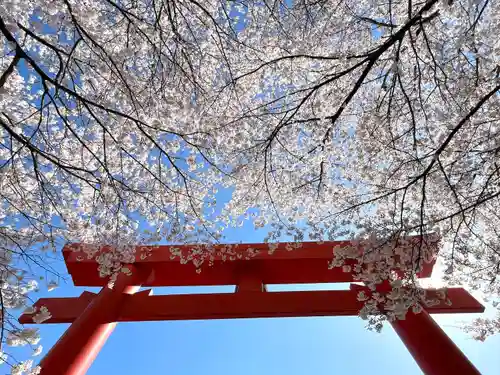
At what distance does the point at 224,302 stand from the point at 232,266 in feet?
2.39

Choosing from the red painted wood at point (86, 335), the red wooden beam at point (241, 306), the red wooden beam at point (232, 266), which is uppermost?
the red wooden beam at point (232, 266)

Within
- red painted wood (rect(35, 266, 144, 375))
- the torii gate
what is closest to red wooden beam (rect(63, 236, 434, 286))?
the torii gate

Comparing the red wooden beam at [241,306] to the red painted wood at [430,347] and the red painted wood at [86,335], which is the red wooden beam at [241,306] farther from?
the red painted wood at [430,347]

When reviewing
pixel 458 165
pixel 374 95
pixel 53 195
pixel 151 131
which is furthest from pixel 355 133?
pixel 53 195

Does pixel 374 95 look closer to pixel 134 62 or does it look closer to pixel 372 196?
pixel 372 196

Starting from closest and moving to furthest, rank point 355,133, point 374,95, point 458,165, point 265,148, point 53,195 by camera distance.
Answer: point 53,195
point 458,165
point 265,148
point 355,133
point 374,95

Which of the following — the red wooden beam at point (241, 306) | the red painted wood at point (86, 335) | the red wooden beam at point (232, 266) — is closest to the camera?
the red painted wood at point (86, 335)

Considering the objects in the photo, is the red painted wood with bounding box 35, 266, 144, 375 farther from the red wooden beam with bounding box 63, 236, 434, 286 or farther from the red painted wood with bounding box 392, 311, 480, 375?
the red painted wood with bounding box 392, 311, 480, 375

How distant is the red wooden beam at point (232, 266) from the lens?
14.2 ft

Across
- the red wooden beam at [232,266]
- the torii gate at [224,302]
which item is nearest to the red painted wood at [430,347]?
the torii gate at [224,302]

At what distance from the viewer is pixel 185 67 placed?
3186 mm

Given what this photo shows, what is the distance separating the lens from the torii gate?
10.5ft

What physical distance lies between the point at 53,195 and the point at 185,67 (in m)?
1.69

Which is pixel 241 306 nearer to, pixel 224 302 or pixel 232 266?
pixel 224 302
